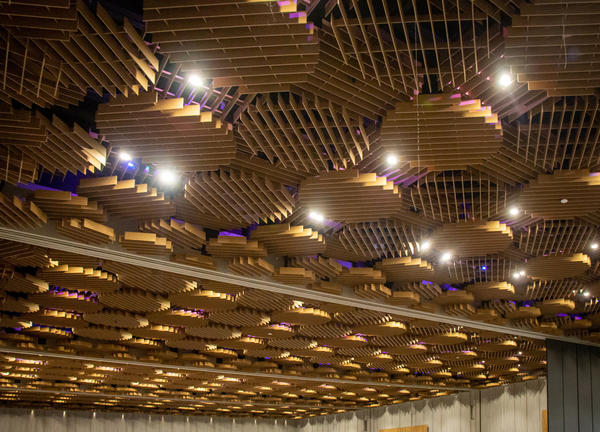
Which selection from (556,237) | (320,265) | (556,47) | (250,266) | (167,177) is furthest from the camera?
(320,265)

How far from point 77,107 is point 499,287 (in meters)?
9.44

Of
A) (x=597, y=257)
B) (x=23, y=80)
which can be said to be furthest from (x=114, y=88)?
(x=597, y=257)

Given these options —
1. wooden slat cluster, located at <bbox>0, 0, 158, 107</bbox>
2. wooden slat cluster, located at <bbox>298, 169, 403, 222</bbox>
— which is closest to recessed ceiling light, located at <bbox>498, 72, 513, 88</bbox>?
wooden slat cluster, located at <bbox>298, 169, 403, 222</bbox>

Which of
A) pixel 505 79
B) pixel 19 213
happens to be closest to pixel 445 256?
pixel 505 79

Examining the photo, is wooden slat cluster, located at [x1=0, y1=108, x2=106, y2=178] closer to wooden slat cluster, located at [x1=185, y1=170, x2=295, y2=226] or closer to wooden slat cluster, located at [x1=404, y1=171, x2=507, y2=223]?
wooden slat cluster, located at [x1=185, y1=170, x2=295, y2=226]

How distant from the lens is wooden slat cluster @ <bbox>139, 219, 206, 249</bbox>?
1002 centimetres

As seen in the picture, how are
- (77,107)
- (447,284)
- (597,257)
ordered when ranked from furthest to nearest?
(447,284), (597,257), (77,107)

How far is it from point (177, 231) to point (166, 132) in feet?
10.5

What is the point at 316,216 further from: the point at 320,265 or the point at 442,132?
the point at 442,132

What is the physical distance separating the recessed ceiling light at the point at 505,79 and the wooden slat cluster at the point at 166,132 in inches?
115

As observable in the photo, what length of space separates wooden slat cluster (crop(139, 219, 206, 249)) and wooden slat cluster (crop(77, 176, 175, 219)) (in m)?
0.16

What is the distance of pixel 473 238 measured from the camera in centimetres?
1067

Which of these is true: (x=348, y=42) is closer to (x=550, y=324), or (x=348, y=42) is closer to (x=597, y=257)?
(x=597, y=257)

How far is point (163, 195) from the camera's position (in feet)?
30.0
